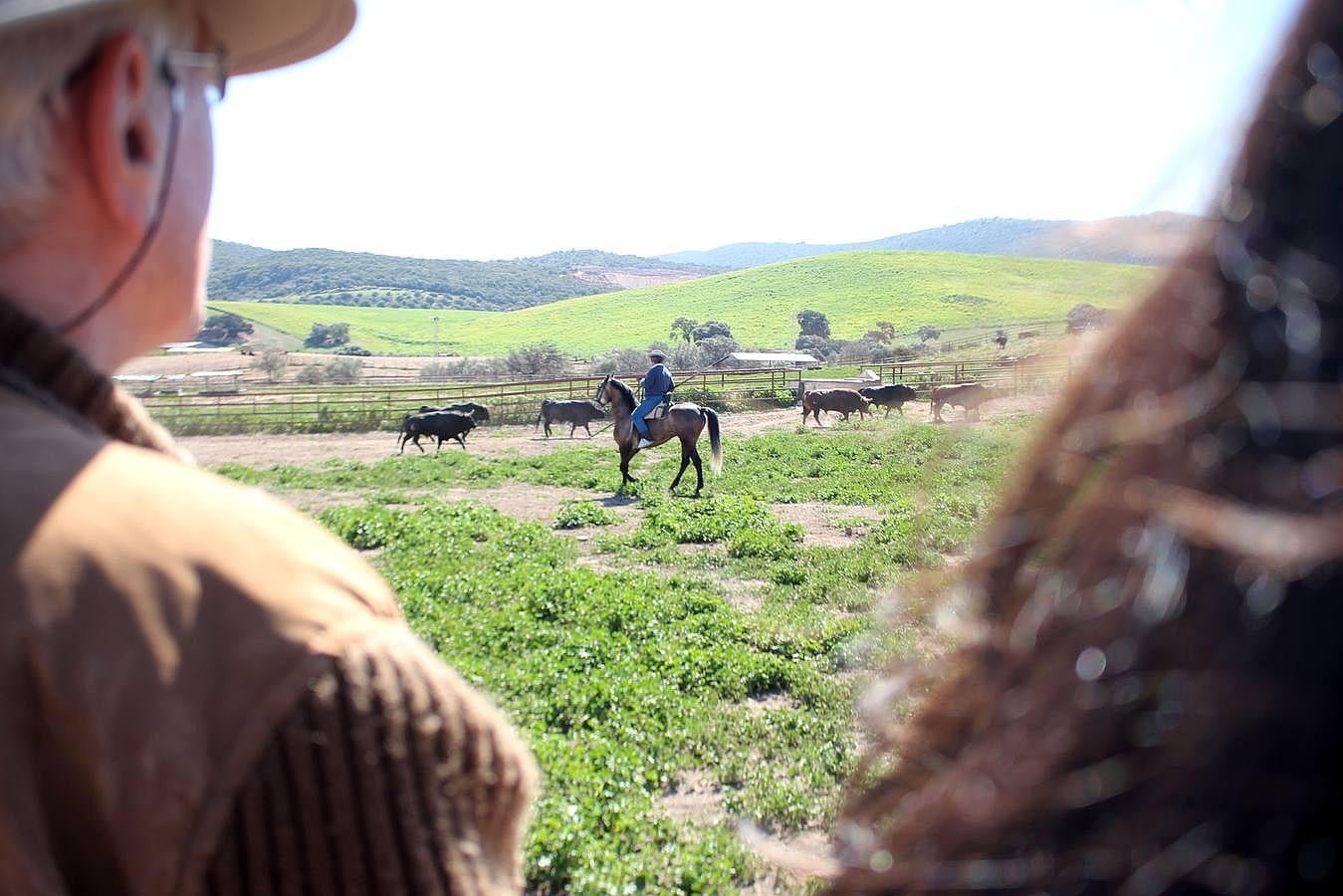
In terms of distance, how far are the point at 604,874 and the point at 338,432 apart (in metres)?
28.7

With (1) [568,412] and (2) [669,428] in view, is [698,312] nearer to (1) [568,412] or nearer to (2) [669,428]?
(1) [568,412]

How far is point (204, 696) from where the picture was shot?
0.79 meters

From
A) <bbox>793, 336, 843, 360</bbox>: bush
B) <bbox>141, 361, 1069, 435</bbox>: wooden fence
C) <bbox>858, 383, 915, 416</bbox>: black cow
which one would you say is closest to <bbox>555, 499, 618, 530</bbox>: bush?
<bbox>141, 361, 1069, 435</bbox>: wooden fence

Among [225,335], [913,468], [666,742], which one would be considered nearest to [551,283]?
[225,335]

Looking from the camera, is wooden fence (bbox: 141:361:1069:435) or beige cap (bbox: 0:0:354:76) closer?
beige cap (bbox: 0:0:354:76)

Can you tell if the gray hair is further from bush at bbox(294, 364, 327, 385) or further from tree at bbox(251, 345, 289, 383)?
tree at bbox(251, 345, 289, 383)

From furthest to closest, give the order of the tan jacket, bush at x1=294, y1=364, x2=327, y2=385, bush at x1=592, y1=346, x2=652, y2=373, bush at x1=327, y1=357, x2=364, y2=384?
1. bush at x1=592, y1=346, x2=652, y2=373
2. bush at x1=327, y1=357, x2=364, y2=384
3. bush at x1=294, y1=364, x2=327, y2=385
4. the tan jacket

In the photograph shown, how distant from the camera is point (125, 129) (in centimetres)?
96

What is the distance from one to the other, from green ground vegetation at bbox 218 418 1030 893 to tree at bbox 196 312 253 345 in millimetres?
61113

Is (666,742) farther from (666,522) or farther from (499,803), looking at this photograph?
(666,522)

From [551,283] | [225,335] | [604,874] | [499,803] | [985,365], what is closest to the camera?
[499,803]

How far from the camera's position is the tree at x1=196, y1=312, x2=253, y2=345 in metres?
65.8

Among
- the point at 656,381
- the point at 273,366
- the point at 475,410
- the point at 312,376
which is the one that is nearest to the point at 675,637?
the point at 656,381

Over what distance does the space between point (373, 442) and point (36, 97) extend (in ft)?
91.6
